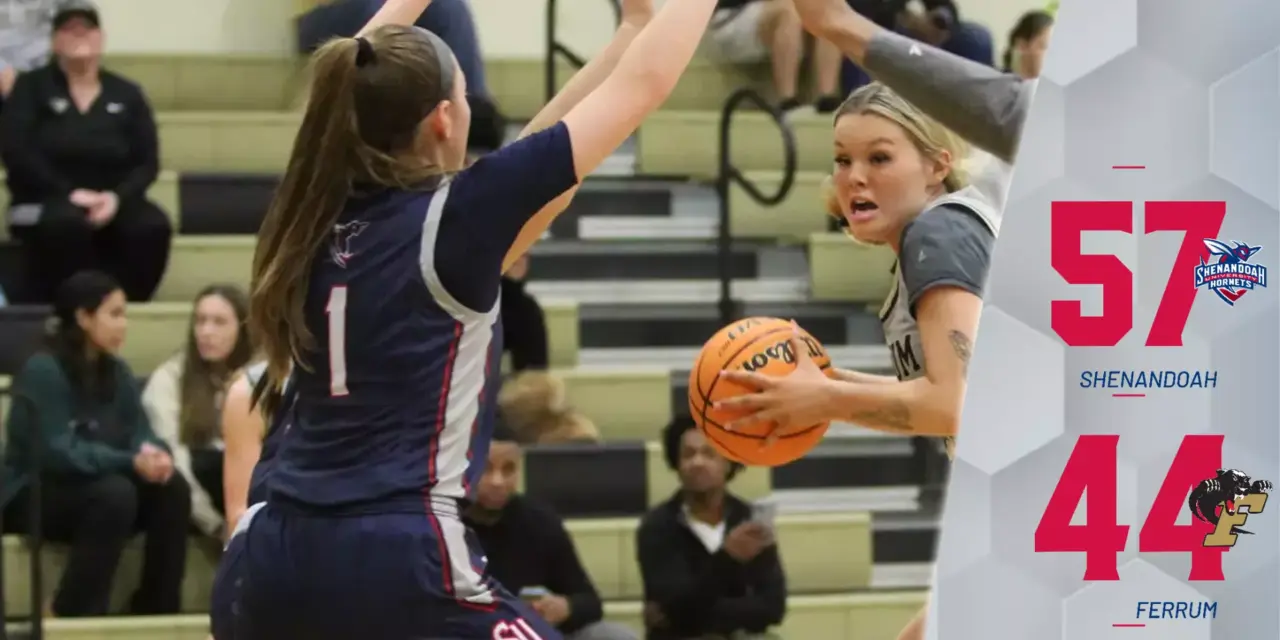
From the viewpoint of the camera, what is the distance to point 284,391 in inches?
109

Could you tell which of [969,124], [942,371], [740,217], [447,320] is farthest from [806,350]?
[740,217]

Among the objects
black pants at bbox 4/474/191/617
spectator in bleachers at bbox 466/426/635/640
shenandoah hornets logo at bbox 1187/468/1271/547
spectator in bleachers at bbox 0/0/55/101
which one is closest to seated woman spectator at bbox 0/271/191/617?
black pants at bbox 4/474/191/617

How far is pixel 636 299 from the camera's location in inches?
245

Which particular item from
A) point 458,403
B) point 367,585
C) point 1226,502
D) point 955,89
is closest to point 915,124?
point 955,89

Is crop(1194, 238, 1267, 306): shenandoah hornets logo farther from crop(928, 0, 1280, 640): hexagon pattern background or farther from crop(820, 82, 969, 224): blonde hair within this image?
crop(820, 82, 969, 224): blonde hair

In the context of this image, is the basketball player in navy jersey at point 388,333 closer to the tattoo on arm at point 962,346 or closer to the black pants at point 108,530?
the tattoo on arm at point 962,346

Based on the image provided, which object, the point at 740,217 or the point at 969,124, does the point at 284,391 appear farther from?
the point at 740,217

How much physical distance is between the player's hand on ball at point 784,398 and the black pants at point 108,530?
248 cm

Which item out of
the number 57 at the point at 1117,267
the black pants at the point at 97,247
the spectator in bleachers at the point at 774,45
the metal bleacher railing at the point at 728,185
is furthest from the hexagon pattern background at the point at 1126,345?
the black pants at the point at 97,247

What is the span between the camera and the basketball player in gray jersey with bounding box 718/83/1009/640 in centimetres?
288

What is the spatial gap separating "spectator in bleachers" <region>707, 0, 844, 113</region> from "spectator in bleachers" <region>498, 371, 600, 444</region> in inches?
43.6

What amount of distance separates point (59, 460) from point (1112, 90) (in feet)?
9.94

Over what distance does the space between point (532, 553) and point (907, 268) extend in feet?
7.42

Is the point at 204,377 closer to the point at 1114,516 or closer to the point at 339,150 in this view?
the point at 339,150
